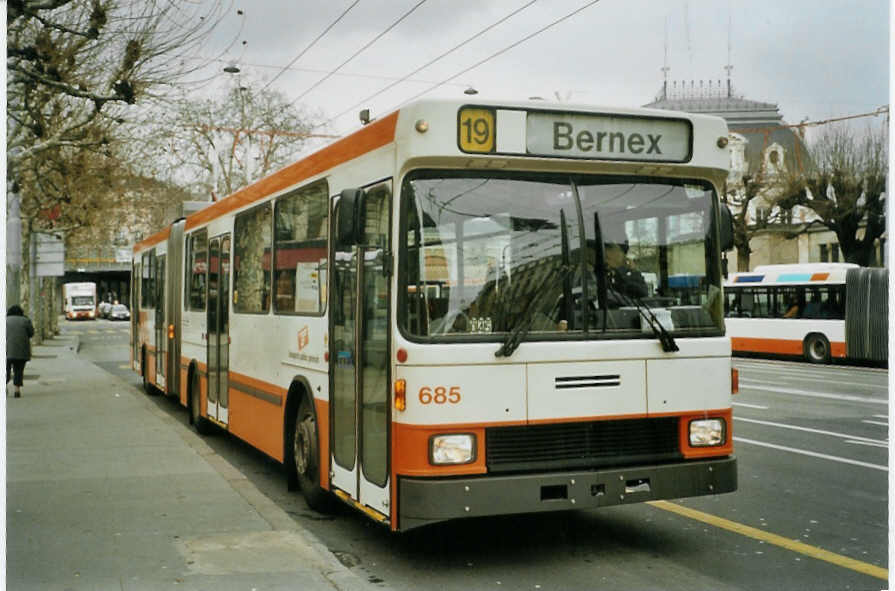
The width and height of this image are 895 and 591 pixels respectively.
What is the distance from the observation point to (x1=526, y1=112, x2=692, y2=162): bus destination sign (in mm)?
6289

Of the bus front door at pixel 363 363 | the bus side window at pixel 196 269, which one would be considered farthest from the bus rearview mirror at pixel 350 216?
the bus side window at pixel 196 269

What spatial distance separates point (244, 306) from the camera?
10203 millimetres

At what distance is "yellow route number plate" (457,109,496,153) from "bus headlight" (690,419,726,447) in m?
2.21

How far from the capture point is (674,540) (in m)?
7.14

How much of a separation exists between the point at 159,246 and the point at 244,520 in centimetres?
1008

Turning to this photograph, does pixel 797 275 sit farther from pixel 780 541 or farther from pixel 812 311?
pixel 780 541

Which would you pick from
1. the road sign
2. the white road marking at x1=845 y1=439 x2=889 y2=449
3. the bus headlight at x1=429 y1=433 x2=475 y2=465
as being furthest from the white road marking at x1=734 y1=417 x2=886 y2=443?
the road sign

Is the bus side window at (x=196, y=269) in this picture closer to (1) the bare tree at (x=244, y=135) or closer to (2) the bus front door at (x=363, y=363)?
(2) the bus front door at (x=363, y=363)

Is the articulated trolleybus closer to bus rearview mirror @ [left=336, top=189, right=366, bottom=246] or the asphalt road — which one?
bus rearview mirror @ [left=336, top=189, right=366, bottom=246]

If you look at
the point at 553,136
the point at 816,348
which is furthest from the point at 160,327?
the point at 816,348

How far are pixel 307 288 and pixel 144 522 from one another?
2.13 metres

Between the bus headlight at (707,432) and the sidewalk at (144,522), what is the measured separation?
222cm

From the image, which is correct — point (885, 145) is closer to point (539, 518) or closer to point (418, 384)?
point (539, 518)

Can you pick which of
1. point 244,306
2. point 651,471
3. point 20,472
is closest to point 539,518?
point 651,471
